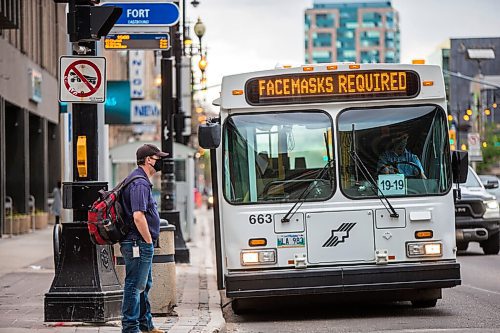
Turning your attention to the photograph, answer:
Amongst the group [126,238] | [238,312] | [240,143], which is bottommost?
[238,312]

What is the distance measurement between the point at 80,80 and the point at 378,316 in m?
4.80

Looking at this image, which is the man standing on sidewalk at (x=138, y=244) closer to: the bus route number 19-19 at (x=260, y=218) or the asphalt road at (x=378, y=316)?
the asphalt road at (x=378, y=316)

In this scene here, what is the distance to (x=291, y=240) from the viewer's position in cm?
1286

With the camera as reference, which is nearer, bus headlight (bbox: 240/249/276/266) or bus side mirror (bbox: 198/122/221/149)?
bus side mirror (bbox: 198/122/221/149)

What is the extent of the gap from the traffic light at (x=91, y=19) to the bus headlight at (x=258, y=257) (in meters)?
3.23

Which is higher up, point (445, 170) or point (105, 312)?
point (445, 170)

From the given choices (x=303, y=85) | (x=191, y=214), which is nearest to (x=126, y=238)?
(x=303, y=85)

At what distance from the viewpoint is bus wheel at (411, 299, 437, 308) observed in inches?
547

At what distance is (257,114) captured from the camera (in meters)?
13.3

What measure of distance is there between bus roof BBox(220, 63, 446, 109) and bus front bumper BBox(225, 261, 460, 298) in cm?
213

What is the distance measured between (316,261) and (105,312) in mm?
2774

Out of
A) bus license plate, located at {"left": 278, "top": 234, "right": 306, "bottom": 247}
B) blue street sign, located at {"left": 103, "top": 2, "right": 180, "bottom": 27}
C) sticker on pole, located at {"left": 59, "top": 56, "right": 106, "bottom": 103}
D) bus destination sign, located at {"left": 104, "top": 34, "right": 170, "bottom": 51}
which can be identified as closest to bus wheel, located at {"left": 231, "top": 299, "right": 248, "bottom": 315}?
bus license plate, located at {"left": 278, "top": 234, "right": 306, "bottom": 247}

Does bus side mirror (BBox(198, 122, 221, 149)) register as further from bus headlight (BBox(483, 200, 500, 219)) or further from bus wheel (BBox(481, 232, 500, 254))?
bus wheel (BBox(481, 232, 500, 254))

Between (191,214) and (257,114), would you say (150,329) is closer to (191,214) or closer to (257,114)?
(257,114)
